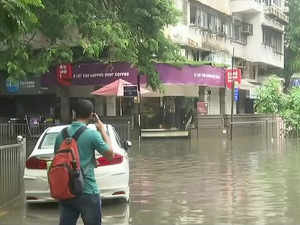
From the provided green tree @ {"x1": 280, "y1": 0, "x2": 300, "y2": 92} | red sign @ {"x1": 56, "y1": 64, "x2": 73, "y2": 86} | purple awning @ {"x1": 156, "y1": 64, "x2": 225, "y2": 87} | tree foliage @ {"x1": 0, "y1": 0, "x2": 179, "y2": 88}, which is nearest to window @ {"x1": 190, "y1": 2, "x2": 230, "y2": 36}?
purple awning @ {"x1": 156, "y1": 64, "x2": 225, "y2": 87}

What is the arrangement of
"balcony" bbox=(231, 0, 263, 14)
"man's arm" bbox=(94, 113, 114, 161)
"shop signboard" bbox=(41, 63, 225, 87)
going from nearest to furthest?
"man's arm" bbox=(94, 113, 114, 161) < "shop signboard" bbox=(41, 63, 225, 87) < "balcony" bbox=(231, 0, 263, 14)

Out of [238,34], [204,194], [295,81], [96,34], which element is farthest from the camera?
[295,81]

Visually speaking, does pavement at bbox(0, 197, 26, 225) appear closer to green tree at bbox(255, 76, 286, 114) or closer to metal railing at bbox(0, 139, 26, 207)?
metal railing at bbox(0, 139, 26, 207)

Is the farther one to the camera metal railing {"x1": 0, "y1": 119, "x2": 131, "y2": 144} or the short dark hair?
metal railing {"x1": 0, "y1": 119, "x2": 131, "y2": 144}

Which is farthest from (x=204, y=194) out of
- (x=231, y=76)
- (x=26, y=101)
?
(x=231, y=76)

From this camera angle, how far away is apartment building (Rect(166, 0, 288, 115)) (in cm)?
4053

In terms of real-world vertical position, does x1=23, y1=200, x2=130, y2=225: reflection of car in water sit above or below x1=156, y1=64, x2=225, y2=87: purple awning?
below

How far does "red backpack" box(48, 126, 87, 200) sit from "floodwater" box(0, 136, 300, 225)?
13.1 feet

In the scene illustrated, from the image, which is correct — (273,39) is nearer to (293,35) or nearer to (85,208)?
(293,35)

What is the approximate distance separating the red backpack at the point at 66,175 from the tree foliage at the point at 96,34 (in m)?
10.8

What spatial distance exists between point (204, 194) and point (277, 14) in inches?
1581

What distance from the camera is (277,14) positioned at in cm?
5106

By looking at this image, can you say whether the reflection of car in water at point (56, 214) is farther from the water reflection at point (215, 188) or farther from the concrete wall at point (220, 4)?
the concrete wall at point (220, 4)

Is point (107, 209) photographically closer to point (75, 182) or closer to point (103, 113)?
point (75, 182)
